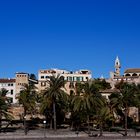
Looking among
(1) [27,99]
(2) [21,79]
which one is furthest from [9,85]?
(1) [27,99]

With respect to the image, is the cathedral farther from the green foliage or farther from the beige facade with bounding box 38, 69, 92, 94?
the green foliage

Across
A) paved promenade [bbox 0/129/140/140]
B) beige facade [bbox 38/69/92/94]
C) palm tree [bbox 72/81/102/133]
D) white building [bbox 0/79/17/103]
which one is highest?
beige facade [bbox 38/69/92/94]

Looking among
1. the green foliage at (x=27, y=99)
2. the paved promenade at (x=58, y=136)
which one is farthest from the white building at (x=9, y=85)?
the paved promenade at (x=58, y=136)

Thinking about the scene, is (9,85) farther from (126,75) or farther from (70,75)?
(126,75)

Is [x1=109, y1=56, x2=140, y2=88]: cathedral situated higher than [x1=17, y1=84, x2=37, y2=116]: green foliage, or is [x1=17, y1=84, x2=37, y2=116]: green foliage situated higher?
[x1=109, y1=56, x2=140, y2=88]: cathedral

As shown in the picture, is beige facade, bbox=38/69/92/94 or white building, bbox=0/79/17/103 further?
white building, bbox=0/79/17/103

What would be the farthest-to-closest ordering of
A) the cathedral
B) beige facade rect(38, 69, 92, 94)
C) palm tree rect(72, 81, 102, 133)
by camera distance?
beige facade rect(38, 69, 92, 94)
the cathedral
palm tree rect(72, 81, 102, 133)

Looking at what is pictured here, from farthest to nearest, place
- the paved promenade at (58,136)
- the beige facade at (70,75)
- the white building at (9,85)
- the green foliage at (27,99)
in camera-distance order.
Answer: the white building at (9,85) < the beige facade at (70,75) < the green foliage at (27,99) < the paved promenade at (58,136)

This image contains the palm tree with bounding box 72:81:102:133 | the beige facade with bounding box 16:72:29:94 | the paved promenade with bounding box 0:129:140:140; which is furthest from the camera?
the beige facade with bounding box 16:72:29:94

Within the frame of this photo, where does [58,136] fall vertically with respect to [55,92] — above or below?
below

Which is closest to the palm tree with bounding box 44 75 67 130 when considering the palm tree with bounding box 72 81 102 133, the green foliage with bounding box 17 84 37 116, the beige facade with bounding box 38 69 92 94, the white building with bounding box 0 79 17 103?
the palm tree with bounding box 72 81 102 133

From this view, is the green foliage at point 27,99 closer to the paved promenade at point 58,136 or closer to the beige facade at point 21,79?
the paved promenade at point 58,136

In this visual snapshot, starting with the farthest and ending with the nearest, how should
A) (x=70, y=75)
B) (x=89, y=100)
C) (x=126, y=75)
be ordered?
1. (x=126, y=75)
2. (x=70, y=75)
3. (x=89, y=100)

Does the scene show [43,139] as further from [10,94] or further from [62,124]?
[10,94]
